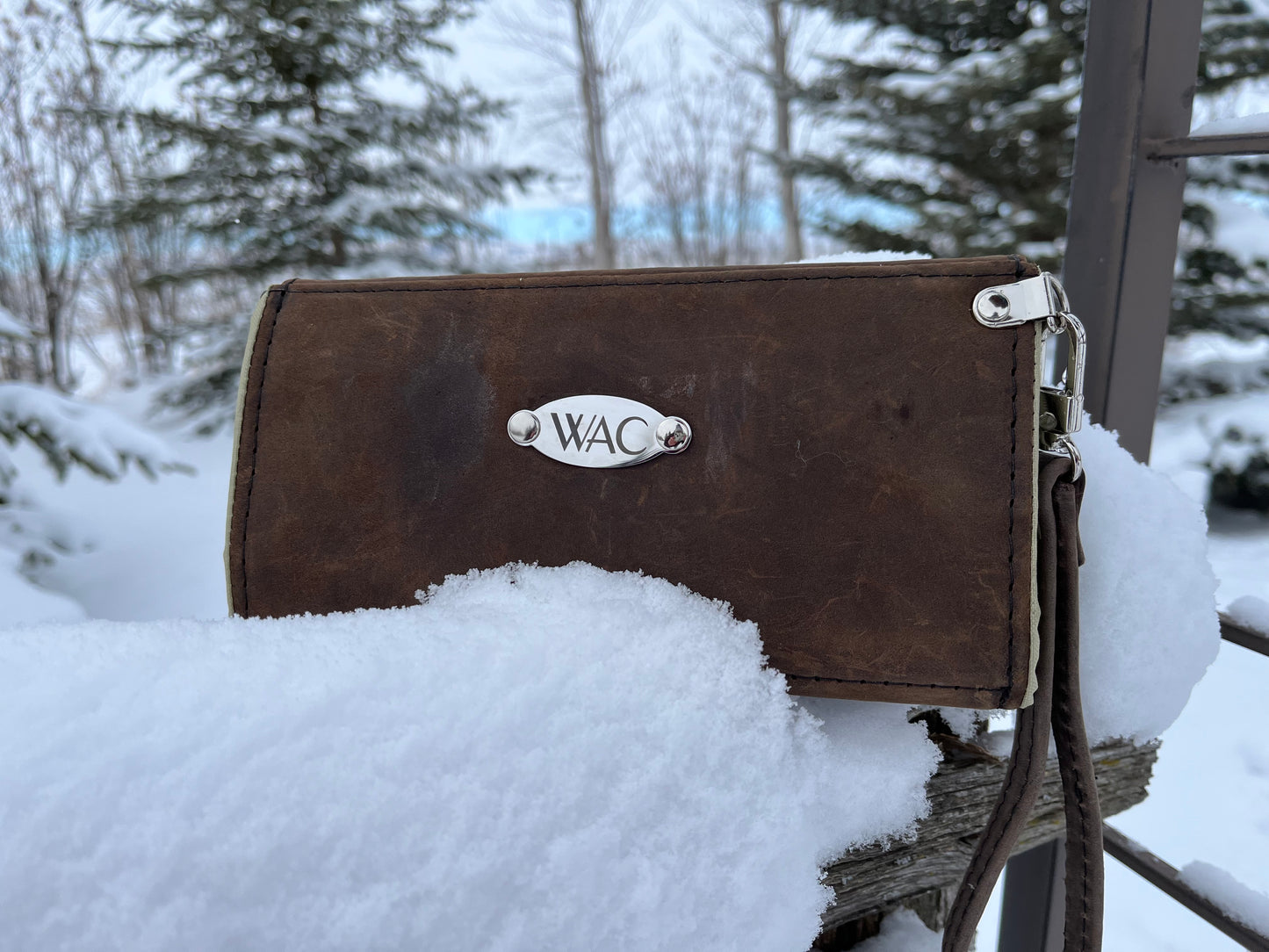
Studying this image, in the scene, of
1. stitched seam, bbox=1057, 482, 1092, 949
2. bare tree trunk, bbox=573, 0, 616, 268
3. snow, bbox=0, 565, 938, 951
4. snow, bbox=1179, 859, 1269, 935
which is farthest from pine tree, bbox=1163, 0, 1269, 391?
bare tree trunk, bbox=573, 0, 616, 268

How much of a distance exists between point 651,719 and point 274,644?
0.79 ft

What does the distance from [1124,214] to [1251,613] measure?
1.54ft

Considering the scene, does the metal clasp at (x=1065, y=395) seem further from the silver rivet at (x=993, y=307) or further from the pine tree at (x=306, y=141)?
the pine tree at (x=306, y=141)

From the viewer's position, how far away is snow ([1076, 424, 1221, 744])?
0.62 meters

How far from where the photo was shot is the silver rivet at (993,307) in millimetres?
540

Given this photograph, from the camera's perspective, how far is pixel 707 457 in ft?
1.93

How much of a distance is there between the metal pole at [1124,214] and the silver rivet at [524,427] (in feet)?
2.26

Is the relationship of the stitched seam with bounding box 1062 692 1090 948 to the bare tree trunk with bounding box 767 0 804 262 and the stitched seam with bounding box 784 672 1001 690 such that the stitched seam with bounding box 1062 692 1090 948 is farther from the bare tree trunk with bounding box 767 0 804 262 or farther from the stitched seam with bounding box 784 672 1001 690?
the bare tree trunk with bounding box 767 0 804 262

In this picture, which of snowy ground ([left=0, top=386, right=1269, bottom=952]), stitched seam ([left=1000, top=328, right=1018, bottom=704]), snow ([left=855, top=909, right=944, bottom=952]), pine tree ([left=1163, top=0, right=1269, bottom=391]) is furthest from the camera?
pine tree ([left=1163, top=0, right=1269, bottom=391])

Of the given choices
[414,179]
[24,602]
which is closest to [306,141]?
[414,179]

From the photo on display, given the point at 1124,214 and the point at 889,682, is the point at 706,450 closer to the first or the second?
the point at 889,682

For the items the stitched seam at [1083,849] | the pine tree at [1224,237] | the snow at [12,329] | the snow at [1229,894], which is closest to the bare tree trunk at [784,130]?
the pine tree at [1224,237]

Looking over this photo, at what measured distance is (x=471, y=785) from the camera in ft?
1.38

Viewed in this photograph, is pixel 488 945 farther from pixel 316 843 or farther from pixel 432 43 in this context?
pixel 432 43
